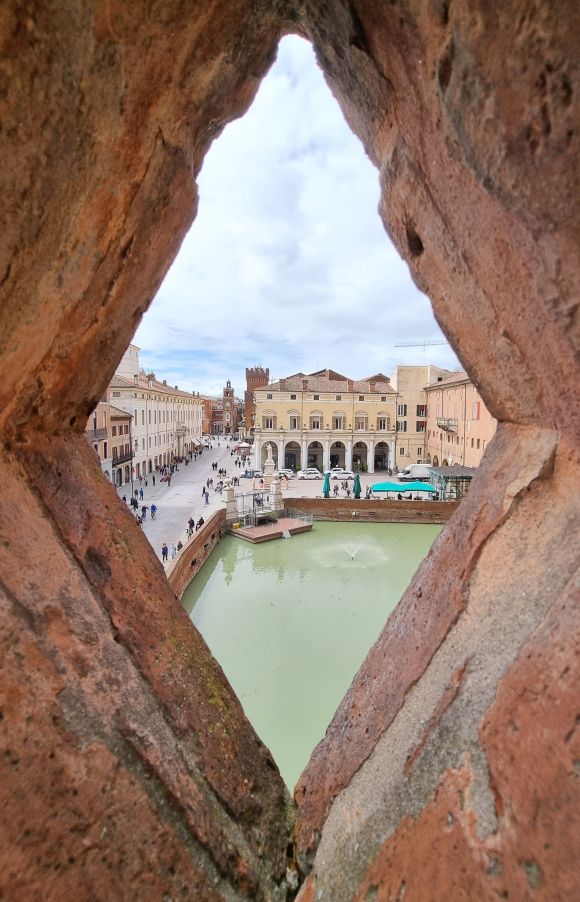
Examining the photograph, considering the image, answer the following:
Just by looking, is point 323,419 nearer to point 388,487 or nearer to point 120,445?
point 388,487

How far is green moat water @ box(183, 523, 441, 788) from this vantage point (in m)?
8.33

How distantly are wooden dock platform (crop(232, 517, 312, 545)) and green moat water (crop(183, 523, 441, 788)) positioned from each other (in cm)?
40

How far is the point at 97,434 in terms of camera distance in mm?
21938

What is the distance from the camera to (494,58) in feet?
5.09

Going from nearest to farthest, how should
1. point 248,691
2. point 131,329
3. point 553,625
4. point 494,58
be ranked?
1. point 494,58
2. point 553,625
3. point 131,329
4. point 248,691

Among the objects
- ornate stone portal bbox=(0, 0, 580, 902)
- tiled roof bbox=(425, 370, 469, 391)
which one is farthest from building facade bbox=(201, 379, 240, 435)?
ornate stone portal bbox=(0, 0, 580, 902)

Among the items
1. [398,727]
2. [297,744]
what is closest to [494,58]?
[398,727]

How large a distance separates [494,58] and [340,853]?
12.4 ft

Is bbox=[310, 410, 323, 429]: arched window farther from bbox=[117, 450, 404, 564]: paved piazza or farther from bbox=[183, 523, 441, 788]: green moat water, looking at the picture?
bbox=[183, 523, 441, 788]: green moat water

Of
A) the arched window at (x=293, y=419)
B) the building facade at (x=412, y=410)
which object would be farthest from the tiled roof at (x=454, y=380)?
the arched window at (x=293, y=419)

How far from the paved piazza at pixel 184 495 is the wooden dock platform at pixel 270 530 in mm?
2034

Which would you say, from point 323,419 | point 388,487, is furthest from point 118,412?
point 388,487

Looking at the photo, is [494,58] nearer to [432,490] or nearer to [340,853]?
[340,853]

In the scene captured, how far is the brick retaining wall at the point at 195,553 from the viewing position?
12.6 meters
